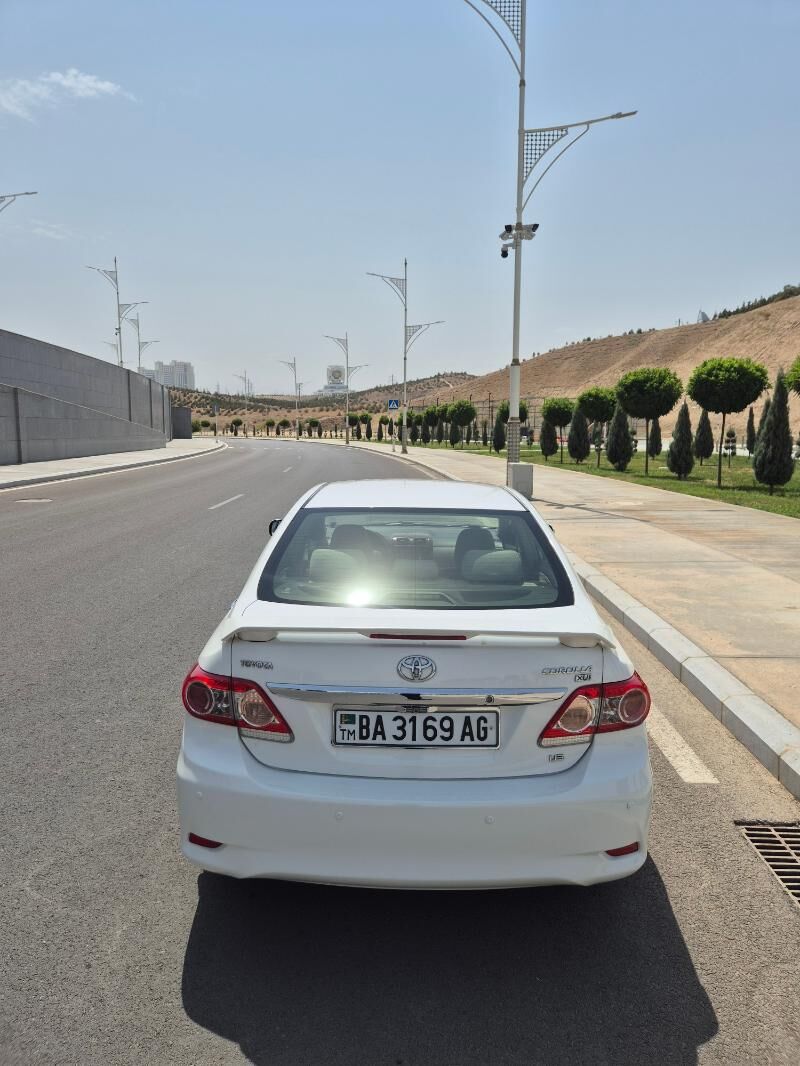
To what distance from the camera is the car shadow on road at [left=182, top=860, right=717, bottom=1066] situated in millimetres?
2375

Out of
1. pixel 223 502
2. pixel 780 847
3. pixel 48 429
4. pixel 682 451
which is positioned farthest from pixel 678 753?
pixel 48 429

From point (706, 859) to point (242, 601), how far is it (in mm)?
2079

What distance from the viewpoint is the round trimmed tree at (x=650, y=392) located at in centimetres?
2894

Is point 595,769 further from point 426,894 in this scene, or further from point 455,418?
point 455,418

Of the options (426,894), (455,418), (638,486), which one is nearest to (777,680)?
(426,894)

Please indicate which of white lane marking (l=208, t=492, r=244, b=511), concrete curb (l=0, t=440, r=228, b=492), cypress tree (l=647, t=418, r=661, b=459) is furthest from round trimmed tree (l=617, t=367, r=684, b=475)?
concrete curb (l=0, t=440, r=228, b=492)

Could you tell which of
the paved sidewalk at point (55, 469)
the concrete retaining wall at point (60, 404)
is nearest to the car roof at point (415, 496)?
the paved sidewalk at point (55, 469)

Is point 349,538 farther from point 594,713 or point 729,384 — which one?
point 729,384

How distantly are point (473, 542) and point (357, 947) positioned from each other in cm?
172

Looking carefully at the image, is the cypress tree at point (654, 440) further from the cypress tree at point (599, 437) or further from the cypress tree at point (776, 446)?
the cypress tree at point (776, 446)

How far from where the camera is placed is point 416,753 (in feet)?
8.73

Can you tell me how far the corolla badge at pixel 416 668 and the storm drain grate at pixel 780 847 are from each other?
67.9 inches

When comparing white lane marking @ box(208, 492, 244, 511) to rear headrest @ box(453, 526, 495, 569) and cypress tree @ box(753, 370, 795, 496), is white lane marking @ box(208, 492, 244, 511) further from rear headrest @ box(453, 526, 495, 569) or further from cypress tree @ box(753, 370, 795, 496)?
rear headrest @ box(453, 526, 495, 569)

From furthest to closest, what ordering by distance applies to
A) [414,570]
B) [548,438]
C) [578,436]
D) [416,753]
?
[548,438]
[578,436]
[414,570]
[416,753]
